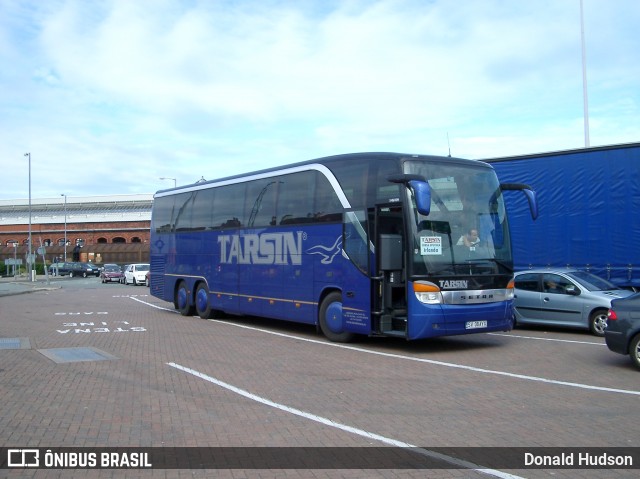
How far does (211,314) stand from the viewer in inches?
789

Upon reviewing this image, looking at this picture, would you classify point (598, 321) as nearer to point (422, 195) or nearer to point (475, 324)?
point (475, 324)

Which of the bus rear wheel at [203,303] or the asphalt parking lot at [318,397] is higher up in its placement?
the bus rear wheel at [203,303]

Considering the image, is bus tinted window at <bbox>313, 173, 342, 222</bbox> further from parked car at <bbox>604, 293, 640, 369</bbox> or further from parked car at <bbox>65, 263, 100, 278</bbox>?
parked car at <bbox>65, 263, 100, 278</bbox>

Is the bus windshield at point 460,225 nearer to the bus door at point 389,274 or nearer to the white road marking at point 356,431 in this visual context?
the bus door at point 389,274

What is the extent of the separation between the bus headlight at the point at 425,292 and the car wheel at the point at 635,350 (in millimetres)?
3279

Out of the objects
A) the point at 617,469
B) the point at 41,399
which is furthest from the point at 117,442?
the point at 617,469

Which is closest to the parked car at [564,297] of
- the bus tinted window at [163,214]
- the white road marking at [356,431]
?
the white road marking at [356,431]

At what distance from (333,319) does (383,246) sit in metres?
2.22

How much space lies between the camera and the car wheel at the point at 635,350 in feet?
33.9

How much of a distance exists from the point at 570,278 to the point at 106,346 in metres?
10.5

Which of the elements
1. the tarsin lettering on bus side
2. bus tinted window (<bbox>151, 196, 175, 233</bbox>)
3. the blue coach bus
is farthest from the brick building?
the blue coach bus

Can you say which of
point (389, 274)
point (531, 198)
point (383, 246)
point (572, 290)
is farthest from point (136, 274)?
point (531, 198)

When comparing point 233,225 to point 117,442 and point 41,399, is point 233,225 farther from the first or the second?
point 117,442

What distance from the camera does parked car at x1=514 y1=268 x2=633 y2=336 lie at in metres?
14.9
